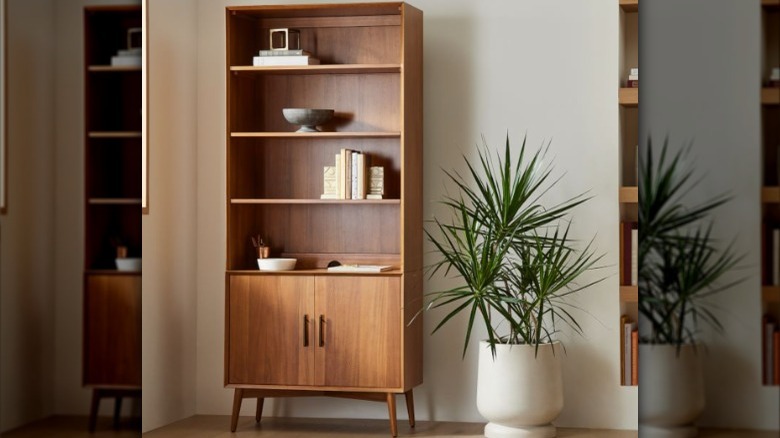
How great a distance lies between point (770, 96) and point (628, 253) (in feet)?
11.9

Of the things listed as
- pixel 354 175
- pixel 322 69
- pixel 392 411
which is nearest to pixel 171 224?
pixel 354 175

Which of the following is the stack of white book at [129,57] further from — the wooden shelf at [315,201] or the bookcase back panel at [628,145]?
the bookcase back panel at [628,145]

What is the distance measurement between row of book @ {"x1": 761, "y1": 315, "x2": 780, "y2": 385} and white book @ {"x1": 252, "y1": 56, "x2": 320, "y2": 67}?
151 inches

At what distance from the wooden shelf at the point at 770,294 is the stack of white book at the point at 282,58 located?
3811 millimetres

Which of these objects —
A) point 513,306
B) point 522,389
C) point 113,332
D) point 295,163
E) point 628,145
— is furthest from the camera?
point 295,163

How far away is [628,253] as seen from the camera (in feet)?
14.1

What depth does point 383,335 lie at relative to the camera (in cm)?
430

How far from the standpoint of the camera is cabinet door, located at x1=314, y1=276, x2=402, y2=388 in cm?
430

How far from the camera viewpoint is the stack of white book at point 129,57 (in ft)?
4.00

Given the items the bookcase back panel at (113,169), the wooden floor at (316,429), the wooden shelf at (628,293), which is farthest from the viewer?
the wooden floor at (316,429)

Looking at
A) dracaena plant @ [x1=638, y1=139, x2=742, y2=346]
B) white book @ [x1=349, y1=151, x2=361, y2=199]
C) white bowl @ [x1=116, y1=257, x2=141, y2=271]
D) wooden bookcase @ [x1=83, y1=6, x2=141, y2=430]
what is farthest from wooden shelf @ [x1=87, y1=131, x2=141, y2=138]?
white book @ [x1=349, y1=151, x2=361, y2=199]

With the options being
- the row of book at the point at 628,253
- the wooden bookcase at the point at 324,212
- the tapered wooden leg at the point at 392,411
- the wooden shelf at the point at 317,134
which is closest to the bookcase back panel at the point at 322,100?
the wooden bookcase at the point at 324,212

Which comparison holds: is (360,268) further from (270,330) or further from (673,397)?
(673,397)

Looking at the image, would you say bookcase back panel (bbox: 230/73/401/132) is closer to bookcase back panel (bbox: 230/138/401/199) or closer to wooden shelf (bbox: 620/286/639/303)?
bookcase back panel (bbox: 230/138/401/199)
